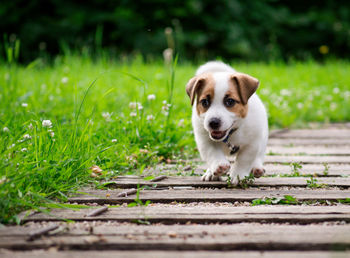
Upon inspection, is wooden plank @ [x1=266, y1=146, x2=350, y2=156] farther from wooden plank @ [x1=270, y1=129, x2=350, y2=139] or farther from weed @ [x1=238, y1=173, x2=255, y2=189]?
weed @ [x1=238, y1=173, x2=255, y2=189]

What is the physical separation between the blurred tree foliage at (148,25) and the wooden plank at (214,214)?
416 inches

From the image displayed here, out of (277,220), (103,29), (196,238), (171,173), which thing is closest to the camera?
(196,238)

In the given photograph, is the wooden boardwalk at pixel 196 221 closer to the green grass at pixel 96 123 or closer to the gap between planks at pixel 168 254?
the gap between planks at pixel 168 254

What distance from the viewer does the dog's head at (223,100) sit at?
2.86 m

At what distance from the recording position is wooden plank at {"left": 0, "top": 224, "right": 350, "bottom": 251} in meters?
1.73

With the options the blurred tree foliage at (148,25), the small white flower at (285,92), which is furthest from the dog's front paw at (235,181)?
the blurred tree foliage at (148,25)

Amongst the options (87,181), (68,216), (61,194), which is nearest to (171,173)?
(87,181)

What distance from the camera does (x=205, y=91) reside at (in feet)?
9.75

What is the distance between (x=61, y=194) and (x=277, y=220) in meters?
1.07

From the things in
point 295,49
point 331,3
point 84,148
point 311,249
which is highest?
point 331,3

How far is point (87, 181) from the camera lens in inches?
114

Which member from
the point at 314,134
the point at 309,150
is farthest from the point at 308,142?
the point at 314,134

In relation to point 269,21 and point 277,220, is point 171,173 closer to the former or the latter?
point 277,220

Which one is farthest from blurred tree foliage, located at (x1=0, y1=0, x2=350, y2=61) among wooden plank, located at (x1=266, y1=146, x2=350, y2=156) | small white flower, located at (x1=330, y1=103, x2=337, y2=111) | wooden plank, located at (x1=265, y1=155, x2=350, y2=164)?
wooden plank, located at (x1=265, y1=155, x2=350, y2=164)
